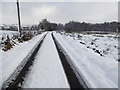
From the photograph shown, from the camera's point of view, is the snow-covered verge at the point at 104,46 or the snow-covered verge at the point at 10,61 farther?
the snow-covered verge at the point at 104,46

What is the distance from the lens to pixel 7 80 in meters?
6.14

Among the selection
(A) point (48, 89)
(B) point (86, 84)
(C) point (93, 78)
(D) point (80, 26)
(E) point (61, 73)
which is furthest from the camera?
(D) point (80, 26)

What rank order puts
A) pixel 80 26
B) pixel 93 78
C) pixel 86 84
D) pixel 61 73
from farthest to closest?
pixel 80 26
pixel 61 73
pixel 93 78
pixel 86 84

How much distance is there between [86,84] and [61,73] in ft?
5.07

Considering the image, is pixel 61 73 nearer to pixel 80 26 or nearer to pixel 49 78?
pixel 49 78

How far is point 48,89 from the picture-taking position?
4941 millimetres

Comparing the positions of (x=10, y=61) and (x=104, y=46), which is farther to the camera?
(x=104, y=46)

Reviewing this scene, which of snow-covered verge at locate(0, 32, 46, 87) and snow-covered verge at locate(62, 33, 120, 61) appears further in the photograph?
snow-covered verge at locate(62, 33, 120, 61)

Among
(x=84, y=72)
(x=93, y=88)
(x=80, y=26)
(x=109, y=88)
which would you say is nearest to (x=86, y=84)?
(x=93, y=88)

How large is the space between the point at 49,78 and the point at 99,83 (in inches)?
74.8

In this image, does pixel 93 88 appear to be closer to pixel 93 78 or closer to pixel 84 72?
pixel 93 78

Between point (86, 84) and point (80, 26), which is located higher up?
point (80, 26)

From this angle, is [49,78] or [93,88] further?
[49,78]

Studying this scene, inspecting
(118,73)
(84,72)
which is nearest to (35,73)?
(84,72)
